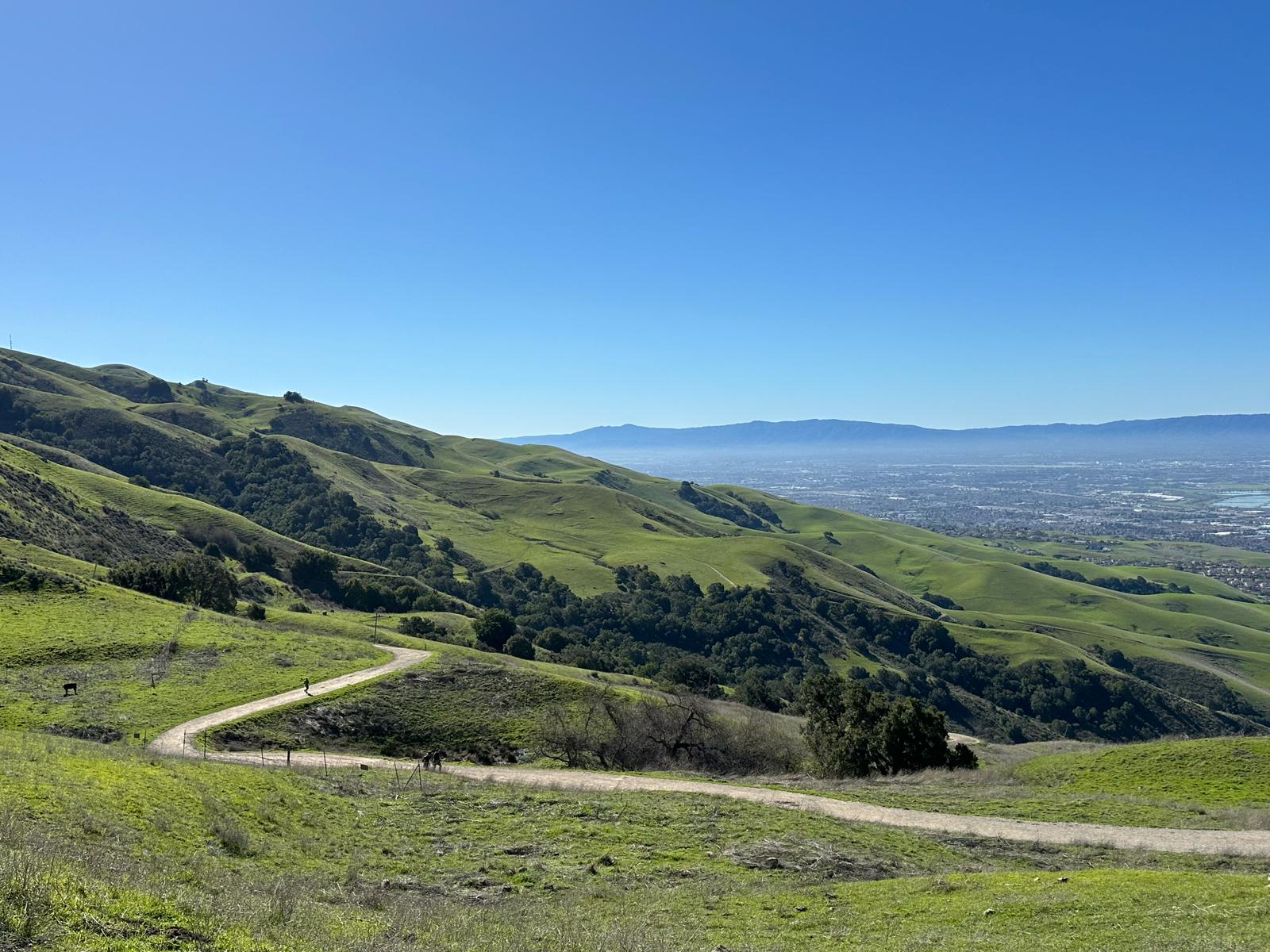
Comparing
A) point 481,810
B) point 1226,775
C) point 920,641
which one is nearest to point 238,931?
point 481,810

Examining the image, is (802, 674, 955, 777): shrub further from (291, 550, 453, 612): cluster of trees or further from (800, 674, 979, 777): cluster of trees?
(291, 550, 453, 612): cluster of trees

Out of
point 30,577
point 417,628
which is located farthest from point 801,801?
point 30,577

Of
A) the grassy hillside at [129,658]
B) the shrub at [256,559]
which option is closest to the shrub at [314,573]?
the shrub at [256,559]

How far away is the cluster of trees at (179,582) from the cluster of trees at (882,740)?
55156mm

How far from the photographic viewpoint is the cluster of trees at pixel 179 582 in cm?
6728

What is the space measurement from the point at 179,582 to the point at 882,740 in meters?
63.7

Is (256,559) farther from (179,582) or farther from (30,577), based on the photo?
(30,577)

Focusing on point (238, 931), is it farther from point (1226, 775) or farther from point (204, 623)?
point (204, 623)

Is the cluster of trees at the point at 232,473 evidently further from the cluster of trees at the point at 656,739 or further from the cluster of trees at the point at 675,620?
the cluster of trees at the point at 656,739

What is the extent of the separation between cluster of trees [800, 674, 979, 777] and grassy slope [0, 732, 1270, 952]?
50.5 feet

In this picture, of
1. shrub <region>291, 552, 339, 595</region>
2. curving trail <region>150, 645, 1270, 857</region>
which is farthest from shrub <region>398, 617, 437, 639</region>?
shrub <region>291, 552, 339, 595</region>

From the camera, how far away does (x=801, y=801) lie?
98.4ft

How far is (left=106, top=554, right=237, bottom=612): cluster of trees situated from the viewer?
67275 millimetres

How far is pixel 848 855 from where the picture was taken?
2198 centimetres
